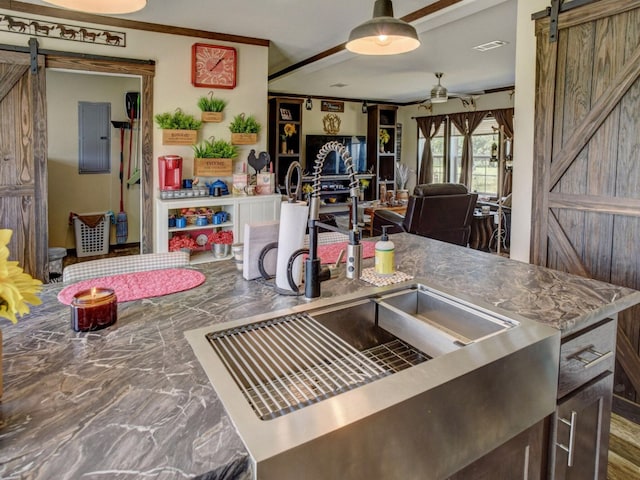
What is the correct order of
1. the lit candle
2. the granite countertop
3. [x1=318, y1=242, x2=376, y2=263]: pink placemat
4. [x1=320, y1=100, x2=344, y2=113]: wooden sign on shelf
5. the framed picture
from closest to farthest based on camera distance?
the granite countertop
the lit candle
[x1=318, y1=242, x2=376, y2=263]: pink placemat
the framed picture
[x1=320, y1=100, x2=344, y2=113]: wooden sign on shelf

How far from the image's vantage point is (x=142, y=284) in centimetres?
165

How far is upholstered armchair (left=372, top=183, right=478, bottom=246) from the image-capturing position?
4.70 meters

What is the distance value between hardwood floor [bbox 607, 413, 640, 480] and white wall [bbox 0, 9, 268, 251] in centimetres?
352

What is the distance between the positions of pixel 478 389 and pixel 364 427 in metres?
0.36

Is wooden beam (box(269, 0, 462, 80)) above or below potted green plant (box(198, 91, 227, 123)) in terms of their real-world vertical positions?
above

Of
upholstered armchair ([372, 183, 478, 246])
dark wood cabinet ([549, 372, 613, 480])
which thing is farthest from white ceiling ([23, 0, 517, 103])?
dark wood cabinet ([549, 372, 613, 480])

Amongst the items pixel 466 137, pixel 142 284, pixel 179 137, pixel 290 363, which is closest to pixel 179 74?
pixel 179 137

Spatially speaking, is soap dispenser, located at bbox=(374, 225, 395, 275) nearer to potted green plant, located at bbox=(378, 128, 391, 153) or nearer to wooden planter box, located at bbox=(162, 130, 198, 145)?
wooden planter box, located at bbox=(162, 130, 198, 145)

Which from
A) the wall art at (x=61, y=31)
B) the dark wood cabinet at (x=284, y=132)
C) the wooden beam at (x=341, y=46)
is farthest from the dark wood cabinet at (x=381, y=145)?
the wall art at (x=61, y=31)

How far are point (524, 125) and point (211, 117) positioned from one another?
2.66m

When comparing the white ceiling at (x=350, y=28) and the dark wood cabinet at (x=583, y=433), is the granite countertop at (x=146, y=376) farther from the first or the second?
the white ceiling at (x=350, y=28)

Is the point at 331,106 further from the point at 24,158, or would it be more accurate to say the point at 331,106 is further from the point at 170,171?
the point at 24,158

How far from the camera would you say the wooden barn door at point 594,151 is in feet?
7.34

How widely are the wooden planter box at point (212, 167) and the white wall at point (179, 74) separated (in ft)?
0.29
